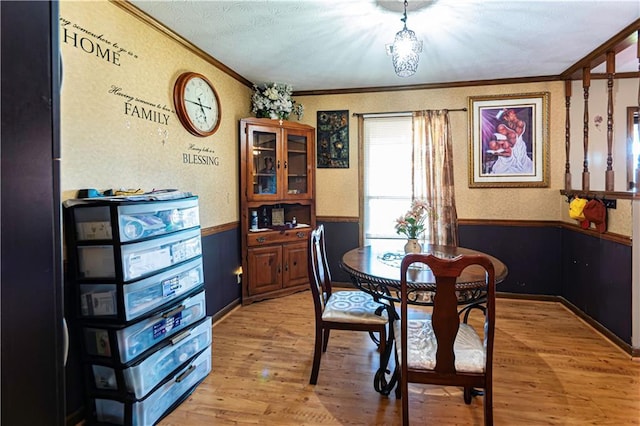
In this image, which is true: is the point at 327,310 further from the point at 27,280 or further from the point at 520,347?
the point at 27,280

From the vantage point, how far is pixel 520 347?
283cm

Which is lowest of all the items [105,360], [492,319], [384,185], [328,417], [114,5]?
[328,417]

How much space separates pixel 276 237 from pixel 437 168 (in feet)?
6.66

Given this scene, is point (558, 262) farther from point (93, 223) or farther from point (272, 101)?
point (93, 223)

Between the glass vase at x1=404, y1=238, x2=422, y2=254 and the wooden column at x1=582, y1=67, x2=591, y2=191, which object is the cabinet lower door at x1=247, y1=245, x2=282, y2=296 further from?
the wooden column at x1=582, y1=67, x2=591, y2=191

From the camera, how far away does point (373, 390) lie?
2271 mm

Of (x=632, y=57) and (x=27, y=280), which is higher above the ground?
(x=632, y=57)

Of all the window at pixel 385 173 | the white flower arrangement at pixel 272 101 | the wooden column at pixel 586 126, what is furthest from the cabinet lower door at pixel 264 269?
the wooden column at pixel 586 126

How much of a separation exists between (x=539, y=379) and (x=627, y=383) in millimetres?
548

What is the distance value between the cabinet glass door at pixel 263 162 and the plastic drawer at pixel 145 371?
1.97 metres

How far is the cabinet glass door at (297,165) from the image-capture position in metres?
→ 4.19

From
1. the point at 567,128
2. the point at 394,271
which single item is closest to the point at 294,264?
the point at 394,271

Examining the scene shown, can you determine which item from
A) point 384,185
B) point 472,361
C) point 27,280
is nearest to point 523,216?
point 384,185

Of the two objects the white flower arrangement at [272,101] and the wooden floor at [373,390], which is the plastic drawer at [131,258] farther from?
the white flower arrangement at [272,101]
